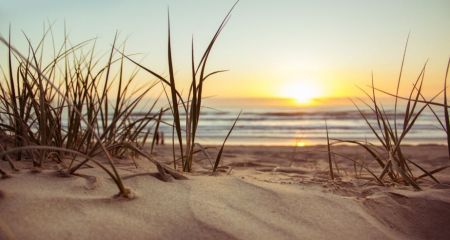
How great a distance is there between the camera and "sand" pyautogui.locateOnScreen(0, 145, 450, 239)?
113 cm

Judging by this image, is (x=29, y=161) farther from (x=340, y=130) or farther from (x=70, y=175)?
(x=340, y=130)

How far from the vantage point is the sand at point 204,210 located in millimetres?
1129

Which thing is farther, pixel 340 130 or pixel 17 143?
pixel 340 130

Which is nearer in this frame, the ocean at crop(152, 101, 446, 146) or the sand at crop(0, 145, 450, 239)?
the sand at crop(0, 145, 450, 239)

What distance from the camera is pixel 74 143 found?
201cm

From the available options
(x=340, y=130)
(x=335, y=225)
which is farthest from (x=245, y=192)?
(x=340, y=130)

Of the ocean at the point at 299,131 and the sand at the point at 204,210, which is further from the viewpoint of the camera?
the ocean at the point at 299,131

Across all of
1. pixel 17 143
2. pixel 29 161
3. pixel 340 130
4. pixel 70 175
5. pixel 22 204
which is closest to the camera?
pixel 22 204

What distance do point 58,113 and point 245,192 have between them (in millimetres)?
930

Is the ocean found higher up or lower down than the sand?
lower down

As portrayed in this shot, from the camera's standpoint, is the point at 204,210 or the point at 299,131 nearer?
the point at 204,210

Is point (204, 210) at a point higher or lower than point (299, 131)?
higher

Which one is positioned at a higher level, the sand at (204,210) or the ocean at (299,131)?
the sand at (204,210)

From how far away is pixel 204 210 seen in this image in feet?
4.19
